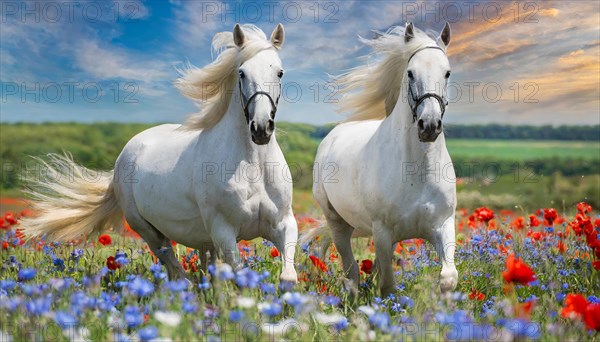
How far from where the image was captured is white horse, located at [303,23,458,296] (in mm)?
5121

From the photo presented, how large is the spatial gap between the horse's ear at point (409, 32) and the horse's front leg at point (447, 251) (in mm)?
1638

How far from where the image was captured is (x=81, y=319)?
3576 mm

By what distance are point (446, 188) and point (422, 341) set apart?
219cm

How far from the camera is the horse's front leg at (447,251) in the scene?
508 centimetres

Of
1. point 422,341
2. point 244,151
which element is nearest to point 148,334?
point 422,341

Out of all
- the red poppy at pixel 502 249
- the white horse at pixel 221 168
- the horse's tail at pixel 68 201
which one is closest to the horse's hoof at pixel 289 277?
the white horse at pixel 221 168

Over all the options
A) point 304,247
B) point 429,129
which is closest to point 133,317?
point 429,129

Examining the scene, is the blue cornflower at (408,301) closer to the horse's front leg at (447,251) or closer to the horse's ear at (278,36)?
the horse's front leg at (447,251)

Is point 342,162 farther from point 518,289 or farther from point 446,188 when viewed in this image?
point 518,289

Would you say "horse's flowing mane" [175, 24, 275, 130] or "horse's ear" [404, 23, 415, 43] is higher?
"horse's ear" [404, 23, 415, 43]

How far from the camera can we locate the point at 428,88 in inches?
198

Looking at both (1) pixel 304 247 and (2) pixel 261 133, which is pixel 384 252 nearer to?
(2) pixel 261 133

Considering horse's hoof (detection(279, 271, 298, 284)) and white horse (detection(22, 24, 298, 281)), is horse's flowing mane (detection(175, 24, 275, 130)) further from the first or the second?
horse's hoof (detection(279, 271, 298, 284))

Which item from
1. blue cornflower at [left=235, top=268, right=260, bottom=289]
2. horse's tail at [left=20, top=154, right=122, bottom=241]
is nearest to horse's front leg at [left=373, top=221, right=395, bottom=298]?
blue cornflower at [left=235, top=268, right=260, bottom=289]
